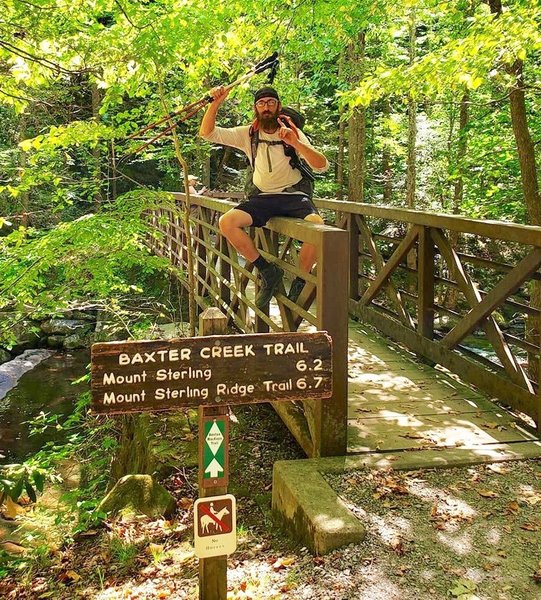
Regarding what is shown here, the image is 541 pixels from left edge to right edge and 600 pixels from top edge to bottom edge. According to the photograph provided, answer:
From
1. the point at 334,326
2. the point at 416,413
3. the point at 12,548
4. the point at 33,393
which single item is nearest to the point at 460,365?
the point at 416,413

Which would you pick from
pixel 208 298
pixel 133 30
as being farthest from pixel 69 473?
pixel 133 30

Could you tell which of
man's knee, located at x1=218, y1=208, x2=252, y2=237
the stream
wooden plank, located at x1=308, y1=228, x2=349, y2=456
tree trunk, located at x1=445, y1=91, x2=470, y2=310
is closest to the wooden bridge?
wooden plank, located at x1=308, y1=228, x2=349, y2=456

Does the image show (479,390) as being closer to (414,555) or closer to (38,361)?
(414,555)

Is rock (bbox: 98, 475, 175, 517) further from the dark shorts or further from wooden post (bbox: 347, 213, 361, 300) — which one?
wooden post (bbox: 347, 213, 361, 300)

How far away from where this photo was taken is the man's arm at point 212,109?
4.86 meters

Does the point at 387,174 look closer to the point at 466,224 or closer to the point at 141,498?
the point at 466,224

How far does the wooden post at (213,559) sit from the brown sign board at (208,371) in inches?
3.7

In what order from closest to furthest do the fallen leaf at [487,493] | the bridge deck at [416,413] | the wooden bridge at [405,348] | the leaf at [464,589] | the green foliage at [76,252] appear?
the leaf at [464,589] → the fallen leaf at [487,493] → the wooden bridge at [405,348] → the bridge deck at [416,413] → the green foliage at [76,252]

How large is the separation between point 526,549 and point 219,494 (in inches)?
60.6

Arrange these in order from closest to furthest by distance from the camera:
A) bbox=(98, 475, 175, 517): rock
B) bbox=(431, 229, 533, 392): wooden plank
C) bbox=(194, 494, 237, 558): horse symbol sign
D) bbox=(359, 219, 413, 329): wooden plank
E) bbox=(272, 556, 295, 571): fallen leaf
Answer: bbox=(194, 494, 237, 558): horse symbol sign → bbox=(272, 556, 295, 571): fallen leaf → bbox=(98, 475, 175, 517): rock → bbox=(431, 229, 533, 392): wooden plank → bbox=(359, 219, 413, 329): wooden plank

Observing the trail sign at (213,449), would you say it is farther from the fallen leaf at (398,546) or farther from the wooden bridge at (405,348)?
the wooden bridge at (405,348)

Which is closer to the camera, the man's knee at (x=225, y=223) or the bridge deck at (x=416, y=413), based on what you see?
the bridge deck at (x=416, y=413)

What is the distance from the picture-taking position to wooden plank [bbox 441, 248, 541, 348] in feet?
13.8

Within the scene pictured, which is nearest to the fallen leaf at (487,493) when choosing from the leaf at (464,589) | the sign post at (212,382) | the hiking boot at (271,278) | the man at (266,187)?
the leaf at (464,589)
